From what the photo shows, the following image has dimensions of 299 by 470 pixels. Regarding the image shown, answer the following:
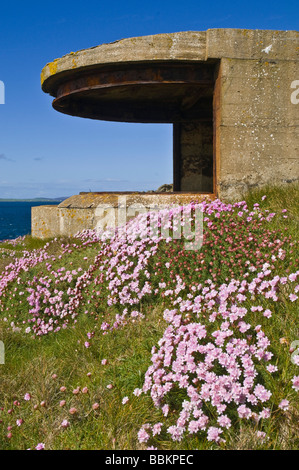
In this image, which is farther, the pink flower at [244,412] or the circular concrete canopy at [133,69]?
→ the circular concrete canopy at [133,69]

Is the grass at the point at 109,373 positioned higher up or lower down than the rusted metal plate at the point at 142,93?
lower down

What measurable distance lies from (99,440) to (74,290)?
108 inches

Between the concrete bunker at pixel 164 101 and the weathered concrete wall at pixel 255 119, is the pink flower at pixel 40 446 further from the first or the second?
the concrete bunker at pixel 164 101

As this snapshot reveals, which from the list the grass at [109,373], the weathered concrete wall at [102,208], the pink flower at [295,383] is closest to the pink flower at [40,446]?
the grass at [109,373]

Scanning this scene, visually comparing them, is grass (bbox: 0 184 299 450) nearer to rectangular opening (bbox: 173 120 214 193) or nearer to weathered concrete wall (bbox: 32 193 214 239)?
weathered concrete wall (bbox: 32 193 214 239)

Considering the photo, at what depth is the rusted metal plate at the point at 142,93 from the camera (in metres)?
6.84

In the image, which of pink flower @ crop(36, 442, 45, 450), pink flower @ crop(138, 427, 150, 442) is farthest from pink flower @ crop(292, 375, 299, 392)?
pink flower @ crop(36, 442, 45, 450)

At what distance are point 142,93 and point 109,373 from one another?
7.13 m

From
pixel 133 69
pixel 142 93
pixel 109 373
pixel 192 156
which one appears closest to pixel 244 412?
pixel 109 373

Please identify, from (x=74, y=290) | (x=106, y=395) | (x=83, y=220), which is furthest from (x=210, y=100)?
(x=106, y=395)

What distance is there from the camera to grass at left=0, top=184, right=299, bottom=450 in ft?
8.20

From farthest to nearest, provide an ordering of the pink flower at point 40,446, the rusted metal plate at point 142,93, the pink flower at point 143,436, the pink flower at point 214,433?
the rusted metal plate at point 142,93, the pink flower at point 40,446, the pink flower at point 143,436, the pink flower at point 214,433

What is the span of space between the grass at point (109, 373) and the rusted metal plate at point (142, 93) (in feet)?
9.95

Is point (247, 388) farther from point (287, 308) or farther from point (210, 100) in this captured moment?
point (210, 100)
